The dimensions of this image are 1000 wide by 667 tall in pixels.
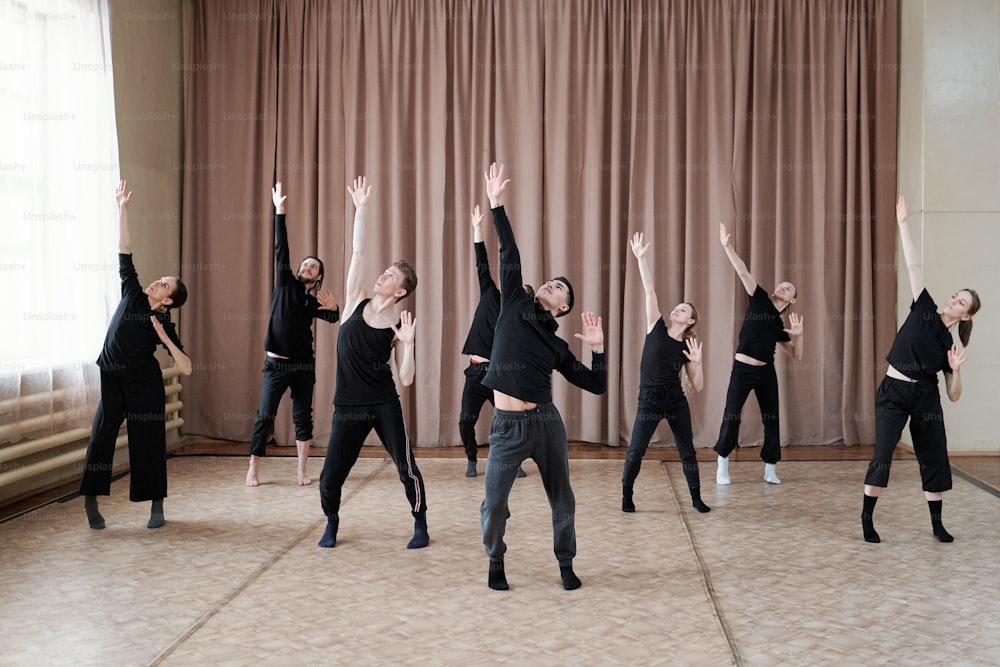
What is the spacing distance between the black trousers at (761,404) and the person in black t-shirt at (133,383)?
317cm

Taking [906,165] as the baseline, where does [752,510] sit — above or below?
below

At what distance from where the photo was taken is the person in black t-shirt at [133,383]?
4172mm

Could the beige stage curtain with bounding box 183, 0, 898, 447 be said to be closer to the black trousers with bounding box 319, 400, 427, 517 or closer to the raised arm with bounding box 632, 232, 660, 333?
the raised arm with bounding box 632, 232, 660, 333

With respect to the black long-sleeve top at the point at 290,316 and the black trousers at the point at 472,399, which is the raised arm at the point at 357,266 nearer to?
the black long-sleeve top at the point at 290,316

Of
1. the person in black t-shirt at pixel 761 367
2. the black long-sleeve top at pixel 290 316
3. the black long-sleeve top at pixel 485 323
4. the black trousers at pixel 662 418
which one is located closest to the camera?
the black trousers at pixel 662 418

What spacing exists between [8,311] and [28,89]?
1279mm

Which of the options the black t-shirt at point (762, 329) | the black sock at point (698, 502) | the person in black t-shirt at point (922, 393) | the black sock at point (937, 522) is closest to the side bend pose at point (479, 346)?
the black sock at point (698, 502)

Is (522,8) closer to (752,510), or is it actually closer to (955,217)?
(955,217)

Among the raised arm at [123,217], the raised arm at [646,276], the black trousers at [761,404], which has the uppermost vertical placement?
the raised arm at [123,217]

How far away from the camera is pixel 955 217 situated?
6152 millimetres

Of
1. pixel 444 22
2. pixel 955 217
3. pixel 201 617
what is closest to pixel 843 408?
pixel 955 217

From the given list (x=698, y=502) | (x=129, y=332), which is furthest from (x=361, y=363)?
(x=698, y=502)

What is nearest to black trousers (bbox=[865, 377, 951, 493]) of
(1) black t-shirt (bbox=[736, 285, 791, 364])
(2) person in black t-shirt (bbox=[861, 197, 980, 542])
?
(2) person in black t-shirt (bbox=[861, 197, 980, 542])

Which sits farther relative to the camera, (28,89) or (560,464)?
(28,89)
